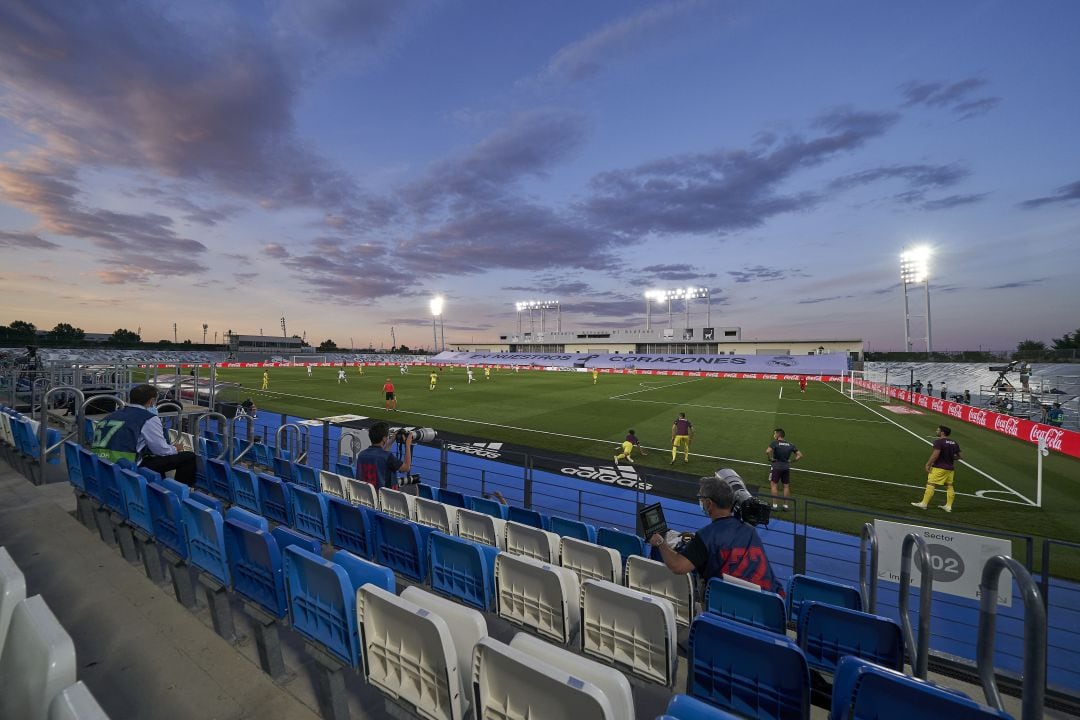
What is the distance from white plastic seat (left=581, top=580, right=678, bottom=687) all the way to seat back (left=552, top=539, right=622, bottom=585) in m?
0.89

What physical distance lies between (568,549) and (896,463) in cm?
1657

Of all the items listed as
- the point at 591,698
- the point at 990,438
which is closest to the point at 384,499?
the point at 591,698

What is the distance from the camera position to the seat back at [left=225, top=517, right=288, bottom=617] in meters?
3.21

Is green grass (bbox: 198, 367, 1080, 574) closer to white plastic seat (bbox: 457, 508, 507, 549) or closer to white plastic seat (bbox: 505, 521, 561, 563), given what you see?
white plastic seat (bbox: 505, 521, 561, 563)

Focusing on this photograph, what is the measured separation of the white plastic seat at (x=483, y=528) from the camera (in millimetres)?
4906

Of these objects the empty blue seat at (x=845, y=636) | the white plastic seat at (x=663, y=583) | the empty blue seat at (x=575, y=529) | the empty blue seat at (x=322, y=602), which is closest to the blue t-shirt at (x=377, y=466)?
the empty blue seat at (x=575, y=529)

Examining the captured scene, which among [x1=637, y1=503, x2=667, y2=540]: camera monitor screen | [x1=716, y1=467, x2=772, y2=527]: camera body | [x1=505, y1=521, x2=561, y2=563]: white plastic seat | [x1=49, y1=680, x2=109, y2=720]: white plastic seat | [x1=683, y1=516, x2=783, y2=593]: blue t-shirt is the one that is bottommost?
[x1=505, y1=521, x2=561, y2=563]: white plastic seat

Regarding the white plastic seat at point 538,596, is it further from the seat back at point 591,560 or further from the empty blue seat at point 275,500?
the empty blue seat at point 275,500

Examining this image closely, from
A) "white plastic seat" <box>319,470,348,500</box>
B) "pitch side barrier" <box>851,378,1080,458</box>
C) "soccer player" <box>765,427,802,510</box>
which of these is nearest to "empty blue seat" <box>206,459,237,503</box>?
"white plastic seat" <box>319,470,348,500</box>

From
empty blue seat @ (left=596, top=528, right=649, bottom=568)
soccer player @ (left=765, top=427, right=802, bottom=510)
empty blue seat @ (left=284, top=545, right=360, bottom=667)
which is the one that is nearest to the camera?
empty blue seat @ (left=284, top=545, right=360, bottom=667)

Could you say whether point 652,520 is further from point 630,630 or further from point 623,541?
point 623,541

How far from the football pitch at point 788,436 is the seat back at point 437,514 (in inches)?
195

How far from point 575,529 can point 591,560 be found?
1.77 metres

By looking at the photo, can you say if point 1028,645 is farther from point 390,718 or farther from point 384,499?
point 384,499
